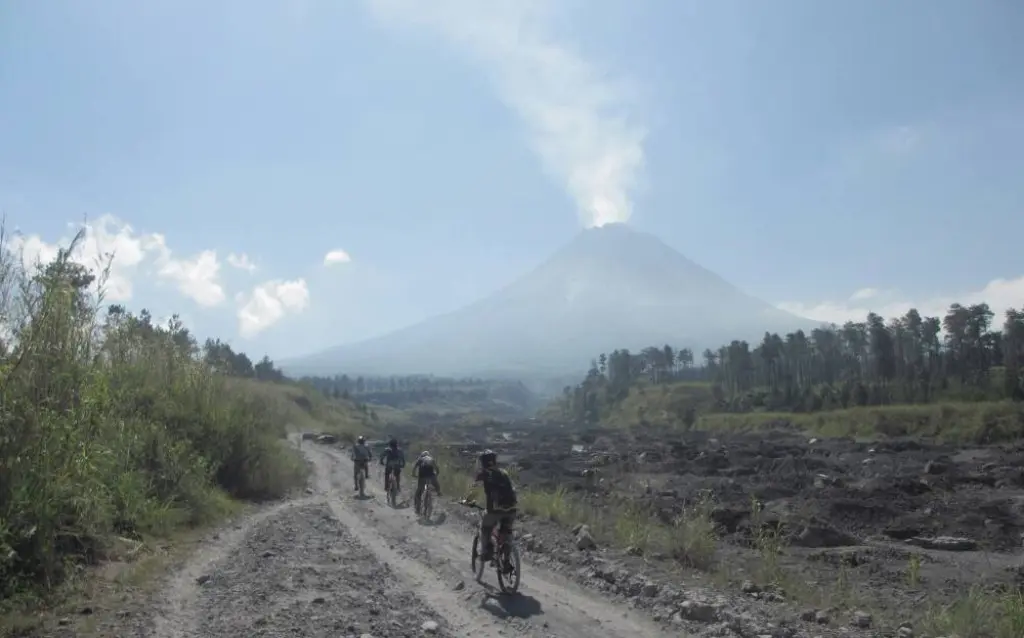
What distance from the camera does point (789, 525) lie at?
19.3 m

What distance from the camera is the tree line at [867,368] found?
2483 inches

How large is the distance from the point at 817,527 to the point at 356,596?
13.0 m

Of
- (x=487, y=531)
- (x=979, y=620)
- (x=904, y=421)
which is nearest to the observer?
(x=979, y=620)

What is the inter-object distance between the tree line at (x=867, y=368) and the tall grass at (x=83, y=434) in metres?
56.5

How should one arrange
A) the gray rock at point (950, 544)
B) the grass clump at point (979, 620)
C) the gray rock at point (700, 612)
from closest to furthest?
the grass clump at point (979, 620) → the gray rock at point (700, 612) → the gray rock at point (950, 544)

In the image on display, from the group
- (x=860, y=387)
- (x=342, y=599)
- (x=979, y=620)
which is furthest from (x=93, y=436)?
(x=860, y=387)

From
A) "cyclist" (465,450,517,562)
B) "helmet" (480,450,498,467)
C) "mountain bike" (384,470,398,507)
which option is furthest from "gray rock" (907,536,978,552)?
"helmet" (480,450,498,467)

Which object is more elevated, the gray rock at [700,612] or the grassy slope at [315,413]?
the grassy slope at [315,413]

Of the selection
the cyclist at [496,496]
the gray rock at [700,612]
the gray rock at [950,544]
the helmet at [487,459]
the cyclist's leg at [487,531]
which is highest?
the helmet at [487,459]

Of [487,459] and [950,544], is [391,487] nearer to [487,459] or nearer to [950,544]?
[487,459]

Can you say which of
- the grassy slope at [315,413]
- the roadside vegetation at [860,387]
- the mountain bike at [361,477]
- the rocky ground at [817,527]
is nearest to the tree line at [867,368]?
the roadside vegetation at [860,387]

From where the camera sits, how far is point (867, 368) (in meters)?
92.9

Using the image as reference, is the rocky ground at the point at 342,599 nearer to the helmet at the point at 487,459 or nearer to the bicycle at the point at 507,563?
the bicycle at the point at 507,563

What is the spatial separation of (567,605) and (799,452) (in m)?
39.5
